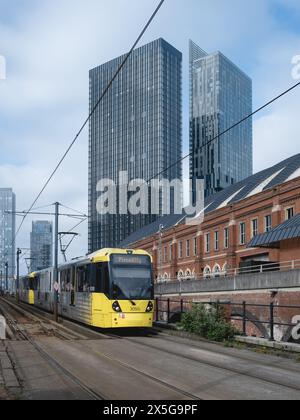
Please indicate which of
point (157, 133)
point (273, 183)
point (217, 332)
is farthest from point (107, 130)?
point (273, 183)

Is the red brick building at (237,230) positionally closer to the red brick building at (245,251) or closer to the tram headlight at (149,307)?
the red brick building at (245,251)

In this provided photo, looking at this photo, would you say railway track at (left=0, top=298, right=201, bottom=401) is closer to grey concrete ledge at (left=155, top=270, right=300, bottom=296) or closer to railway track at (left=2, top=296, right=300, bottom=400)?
railway track at (left=2, top=296, right=300, bottom=400)

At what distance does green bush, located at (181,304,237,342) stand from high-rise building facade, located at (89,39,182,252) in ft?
38.7

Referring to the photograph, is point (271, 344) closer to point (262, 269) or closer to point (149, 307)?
point (149, 307)

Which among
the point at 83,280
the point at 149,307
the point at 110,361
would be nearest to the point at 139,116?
the point at 83,280

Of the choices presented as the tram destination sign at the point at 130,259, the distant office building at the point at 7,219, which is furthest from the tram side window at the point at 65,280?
the distant office building at the point at 7,219

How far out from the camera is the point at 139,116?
30000mm

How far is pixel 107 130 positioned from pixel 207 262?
3529 centimetres

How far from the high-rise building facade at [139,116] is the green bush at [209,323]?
11794 millimetres

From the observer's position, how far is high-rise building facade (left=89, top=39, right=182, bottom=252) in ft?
99.3

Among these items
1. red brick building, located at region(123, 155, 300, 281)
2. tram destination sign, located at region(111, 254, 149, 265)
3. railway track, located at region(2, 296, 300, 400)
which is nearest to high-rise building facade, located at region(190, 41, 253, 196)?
tram destination sign, located at region(111, 254, 149, 265)

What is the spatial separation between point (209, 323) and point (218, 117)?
1218 cm

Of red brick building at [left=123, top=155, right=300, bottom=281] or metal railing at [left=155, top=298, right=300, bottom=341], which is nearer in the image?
metal railing at [left=155, top=298, right=300, bottom=341]

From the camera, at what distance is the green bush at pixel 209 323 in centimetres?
1892
